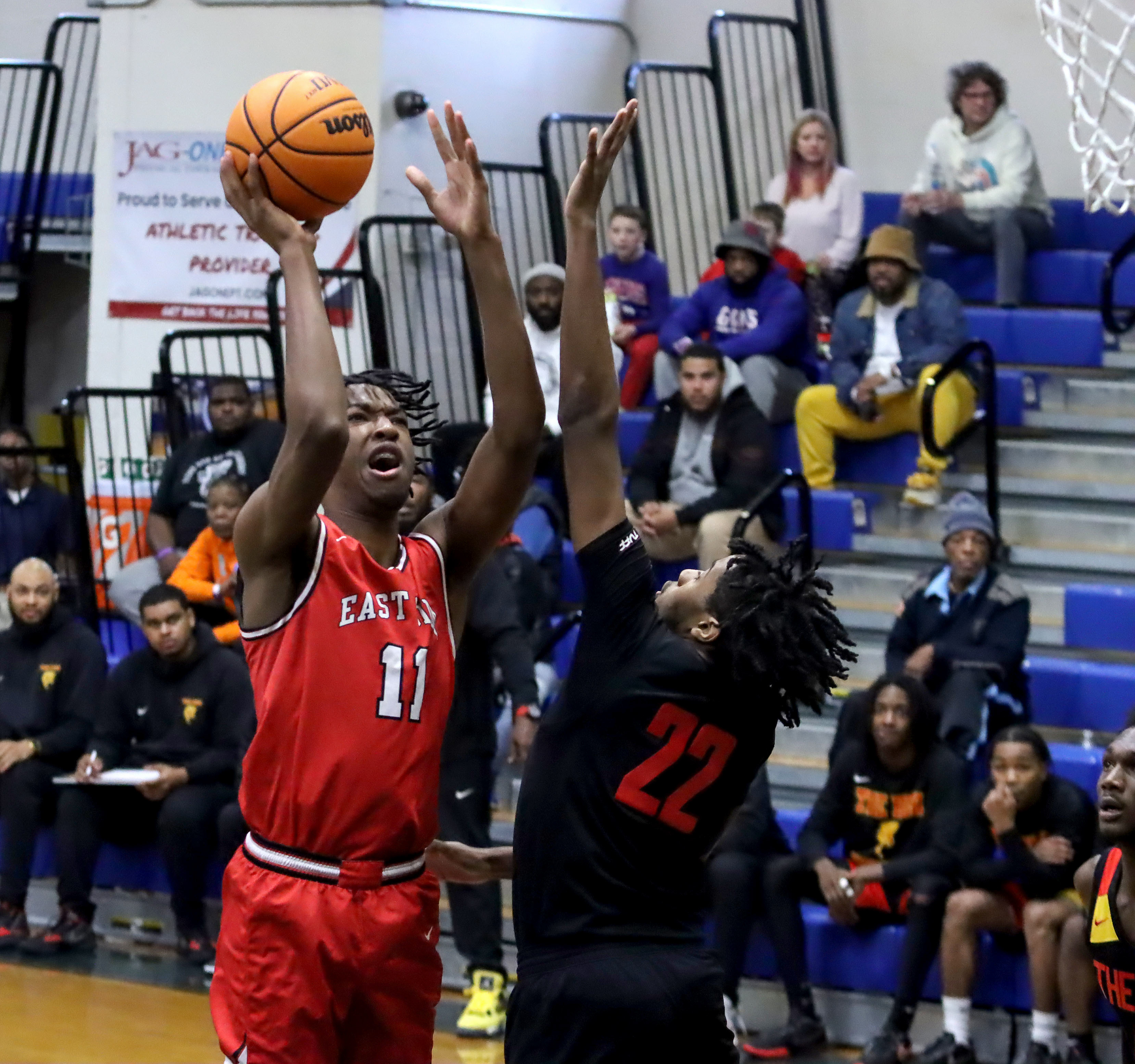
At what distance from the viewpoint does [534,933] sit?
122 inches

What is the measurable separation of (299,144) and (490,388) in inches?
23.1

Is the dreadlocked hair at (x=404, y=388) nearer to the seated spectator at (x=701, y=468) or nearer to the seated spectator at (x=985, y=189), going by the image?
the seated spectator at (x=701, y=468)

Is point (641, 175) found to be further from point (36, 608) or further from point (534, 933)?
point (534, 933)

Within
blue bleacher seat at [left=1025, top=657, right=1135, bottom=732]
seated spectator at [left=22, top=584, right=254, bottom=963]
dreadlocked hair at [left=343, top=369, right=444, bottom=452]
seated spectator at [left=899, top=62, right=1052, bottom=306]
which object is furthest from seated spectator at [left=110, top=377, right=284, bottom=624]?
dreadlocked hair at [left=343, top=369, right=444, bottom=452]

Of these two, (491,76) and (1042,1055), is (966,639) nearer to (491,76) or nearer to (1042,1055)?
(1042,1055)

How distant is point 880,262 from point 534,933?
18.6ft

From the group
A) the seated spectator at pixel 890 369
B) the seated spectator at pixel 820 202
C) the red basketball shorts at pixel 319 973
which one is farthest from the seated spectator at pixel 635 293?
the red basketball shorts at pixel 319 973

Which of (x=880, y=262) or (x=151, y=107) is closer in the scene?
(x=880, y=262)

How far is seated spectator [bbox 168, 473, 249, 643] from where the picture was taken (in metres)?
7.96

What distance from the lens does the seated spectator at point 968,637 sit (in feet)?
21.8

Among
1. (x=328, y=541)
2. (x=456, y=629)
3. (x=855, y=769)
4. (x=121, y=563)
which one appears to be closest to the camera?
(x=328, y=541)

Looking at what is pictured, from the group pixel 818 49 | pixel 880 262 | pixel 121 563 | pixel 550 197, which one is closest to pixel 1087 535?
pixel 880 262

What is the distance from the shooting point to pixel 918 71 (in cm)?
1084

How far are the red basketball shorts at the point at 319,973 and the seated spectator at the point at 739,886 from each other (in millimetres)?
2997
